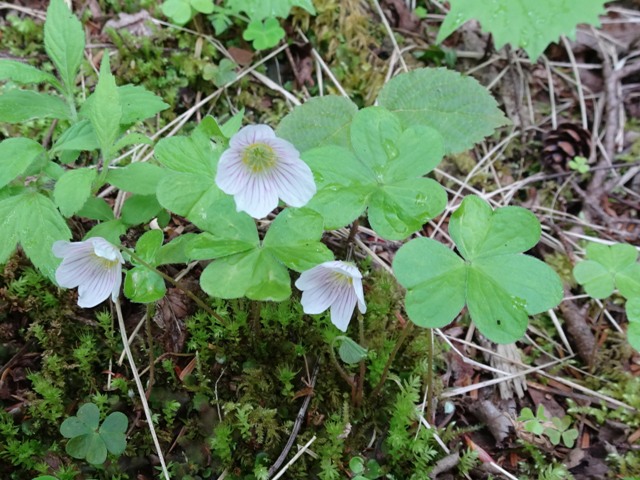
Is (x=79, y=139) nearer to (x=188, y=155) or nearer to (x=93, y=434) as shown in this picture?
(x=188, y=155)

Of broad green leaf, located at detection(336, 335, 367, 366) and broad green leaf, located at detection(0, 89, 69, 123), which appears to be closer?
broad green leaf, located at detection(336, 335, 367, 366)

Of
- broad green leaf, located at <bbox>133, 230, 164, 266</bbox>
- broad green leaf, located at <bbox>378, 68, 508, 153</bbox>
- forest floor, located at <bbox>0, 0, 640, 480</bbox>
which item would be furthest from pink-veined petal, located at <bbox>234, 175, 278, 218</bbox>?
broad green leaf, located at <bbox>378, 68, 508, 153</bbox>

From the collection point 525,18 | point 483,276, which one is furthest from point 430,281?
point 525,18

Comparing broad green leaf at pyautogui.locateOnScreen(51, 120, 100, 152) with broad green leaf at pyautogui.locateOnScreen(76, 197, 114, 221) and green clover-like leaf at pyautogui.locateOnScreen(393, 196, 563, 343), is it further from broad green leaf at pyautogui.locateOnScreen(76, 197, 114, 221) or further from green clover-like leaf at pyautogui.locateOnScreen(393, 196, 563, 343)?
green clover-like leaf at pyautogui.locateOnScreen(393, 196, 563, 343)

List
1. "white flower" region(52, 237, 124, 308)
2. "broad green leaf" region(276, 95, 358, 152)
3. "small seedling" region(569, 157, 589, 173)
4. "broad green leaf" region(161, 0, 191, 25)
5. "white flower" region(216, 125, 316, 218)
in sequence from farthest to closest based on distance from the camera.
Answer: "small seedling" region(569, 157, 589, 173)
"broad green leaf" region(161, 0, 191, 25)
"broad green leaf" region(276, 95, 358, 152)
"white flower" region(52, 237, 124, 308)
"white flower" region(216, 125, 316, 218)

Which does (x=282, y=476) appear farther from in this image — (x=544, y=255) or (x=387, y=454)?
(x=544, y=255)

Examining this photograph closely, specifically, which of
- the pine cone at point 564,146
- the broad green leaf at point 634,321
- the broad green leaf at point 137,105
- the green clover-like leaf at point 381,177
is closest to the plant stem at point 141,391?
the broad green leaf at point 137,105

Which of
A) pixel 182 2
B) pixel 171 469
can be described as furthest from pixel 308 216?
pixel 182 2
